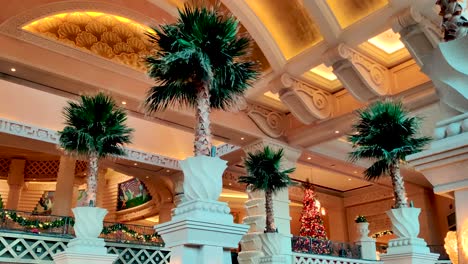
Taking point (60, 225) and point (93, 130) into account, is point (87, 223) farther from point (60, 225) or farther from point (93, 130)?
point (60, 225)

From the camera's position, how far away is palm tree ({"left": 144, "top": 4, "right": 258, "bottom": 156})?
5523mm

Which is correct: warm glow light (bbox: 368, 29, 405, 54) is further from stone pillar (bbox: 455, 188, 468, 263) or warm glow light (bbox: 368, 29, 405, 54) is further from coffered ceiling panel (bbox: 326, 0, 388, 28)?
stone pillar (bbox: 455, 188, 468, 263)

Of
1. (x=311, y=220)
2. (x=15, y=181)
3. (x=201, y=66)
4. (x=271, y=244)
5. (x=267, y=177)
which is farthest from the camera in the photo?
(x=15, y=181)

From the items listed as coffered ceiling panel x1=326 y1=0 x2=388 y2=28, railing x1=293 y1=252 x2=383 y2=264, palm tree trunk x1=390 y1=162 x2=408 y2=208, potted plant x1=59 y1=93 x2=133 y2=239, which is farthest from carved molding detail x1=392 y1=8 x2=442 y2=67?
railing x1=293 y1=252 x2=383 y2=264

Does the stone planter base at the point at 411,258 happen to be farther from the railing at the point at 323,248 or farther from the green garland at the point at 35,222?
the green garland at the point at 35,222

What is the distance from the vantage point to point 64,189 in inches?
675

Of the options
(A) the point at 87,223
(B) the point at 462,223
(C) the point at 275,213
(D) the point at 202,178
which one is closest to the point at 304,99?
(C) the point at 275,213

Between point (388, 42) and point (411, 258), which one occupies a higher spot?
point (388, 42)

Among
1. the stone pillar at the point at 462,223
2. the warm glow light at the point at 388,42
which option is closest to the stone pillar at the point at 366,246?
the warm glow light at the point at 388,42

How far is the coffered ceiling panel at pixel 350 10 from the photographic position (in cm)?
967

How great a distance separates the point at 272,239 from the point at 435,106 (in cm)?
528

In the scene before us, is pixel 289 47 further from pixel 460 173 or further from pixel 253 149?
pixel 460 173

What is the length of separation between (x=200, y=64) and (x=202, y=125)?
2.55ft

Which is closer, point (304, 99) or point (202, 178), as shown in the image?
point (202, 178)
